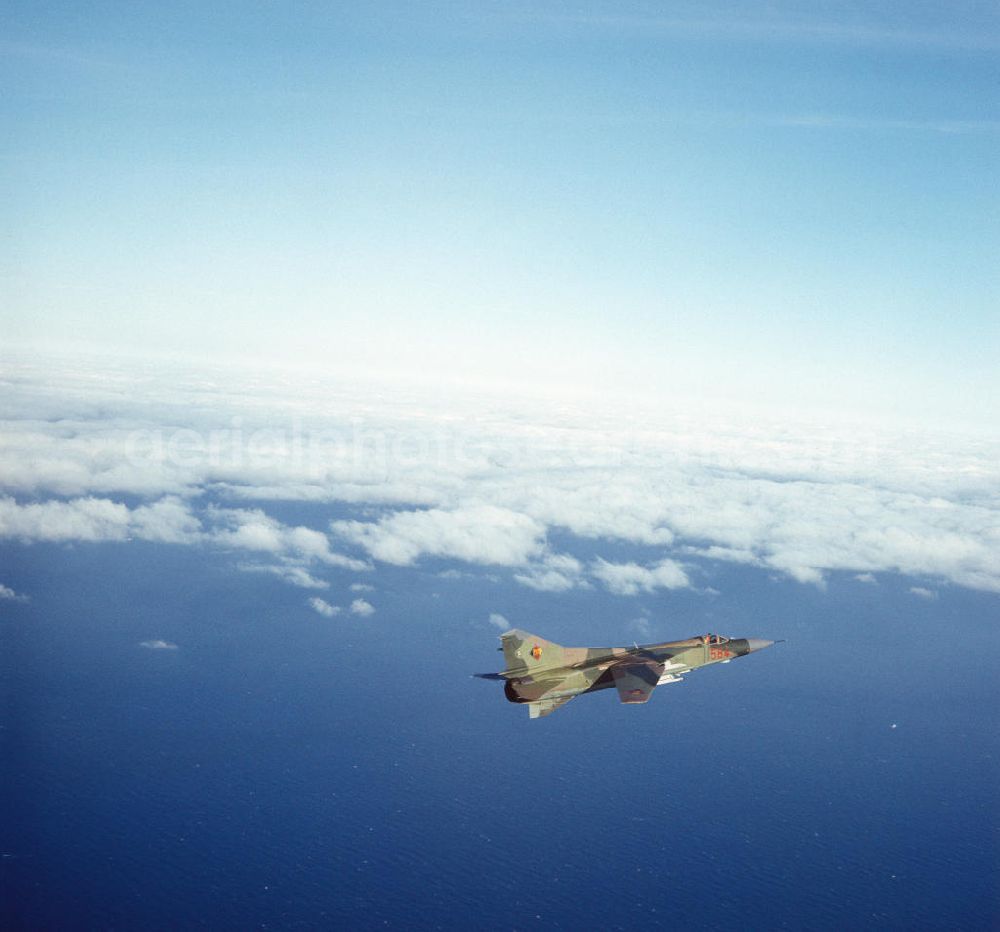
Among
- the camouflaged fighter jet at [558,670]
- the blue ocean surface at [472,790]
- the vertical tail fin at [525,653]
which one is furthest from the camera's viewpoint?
the blue ocean surface at [472,790]

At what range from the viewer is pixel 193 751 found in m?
128

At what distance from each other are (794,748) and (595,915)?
6566 cm

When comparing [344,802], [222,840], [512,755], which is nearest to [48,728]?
[222,840]

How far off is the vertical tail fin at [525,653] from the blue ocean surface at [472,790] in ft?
243

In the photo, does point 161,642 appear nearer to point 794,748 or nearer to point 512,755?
point 512,755

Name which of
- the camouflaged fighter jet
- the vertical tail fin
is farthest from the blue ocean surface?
the vertical tail fin

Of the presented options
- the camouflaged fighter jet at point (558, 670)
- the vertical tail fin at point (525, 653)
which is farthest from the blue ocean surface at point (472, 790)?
the vertical tail fin at point (525, 653)

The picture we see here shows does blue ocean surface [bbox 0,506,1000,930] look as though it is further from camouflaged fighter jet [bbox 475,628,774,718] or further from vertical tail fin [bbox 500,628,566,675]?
vertical tail fin [bbox 500,628,566,675]

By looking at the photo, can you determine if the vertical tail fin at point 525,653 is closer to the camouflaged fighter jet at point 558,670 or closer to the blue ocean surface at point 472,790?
the camouflaged fighter jet at point 558,670

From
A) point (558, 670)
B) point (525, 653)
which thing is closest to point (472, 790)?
point (558, 670)

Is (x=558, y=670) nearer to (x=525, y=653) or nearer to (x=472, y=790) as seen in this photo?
(x=525, y=653)

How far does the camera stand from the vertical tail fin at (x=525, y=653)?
32281 mm

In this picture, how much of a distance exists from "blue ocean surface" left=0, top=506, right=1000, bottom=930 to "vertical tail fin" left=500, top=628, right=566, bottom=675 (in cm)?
7408

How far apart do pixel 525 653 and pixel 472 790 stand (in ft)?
323
